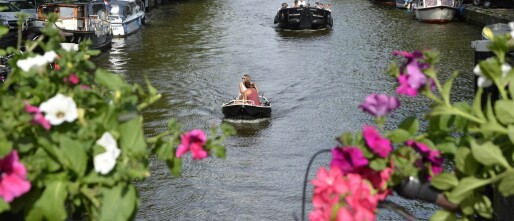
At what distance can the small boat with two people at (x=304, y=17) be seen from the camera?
1599 inches

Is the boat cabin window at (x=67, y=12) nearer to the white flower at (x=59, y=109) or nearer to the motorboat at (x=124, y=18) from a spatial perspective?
the motorboat at (x=124, y=18)

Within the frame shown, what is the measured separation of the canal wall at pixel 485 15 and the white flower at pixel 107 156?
108 ft

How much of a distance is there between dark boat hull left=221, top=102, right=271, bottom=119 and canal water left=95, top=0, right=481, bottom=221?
201 mm

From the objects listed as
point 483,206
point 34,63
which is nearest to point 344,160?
point 483,206

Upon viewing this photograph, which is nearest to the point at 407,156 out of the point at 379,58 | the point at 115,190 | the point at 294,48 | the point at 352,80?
the point at 115,190

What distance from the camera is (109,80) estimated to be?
314cm

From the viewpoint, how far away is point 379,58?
30.3 m

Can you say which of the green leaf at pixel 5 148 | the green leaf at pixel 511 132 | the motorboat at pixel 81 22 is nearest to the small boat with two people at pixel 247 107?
the motorboat at pixel 81 22

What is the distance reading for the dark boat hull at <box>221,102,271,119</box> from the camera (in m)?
19.9

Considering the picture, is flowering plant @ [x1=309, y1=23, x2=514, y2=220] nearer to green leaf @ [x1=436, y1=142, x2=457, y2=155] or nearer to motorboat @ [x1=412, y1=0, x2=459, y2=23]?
green leaf @ [x1=436, y1=142, x2=457, y2=155]

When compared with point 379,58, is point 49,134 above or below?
above

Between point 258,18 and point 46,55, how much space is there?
44211mm

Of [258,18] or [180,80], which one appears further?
[258,18]

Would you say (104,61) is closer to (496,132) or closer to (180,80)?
(180,80)
